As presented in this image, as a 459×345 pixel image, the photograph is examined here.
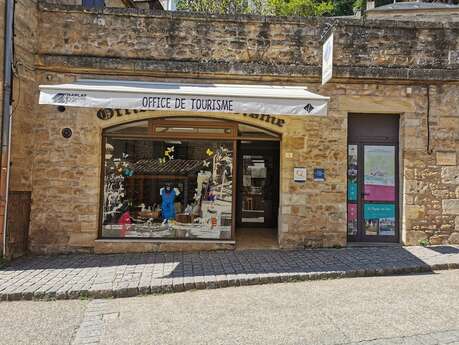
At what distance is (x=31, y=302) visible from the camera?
514 centimetres

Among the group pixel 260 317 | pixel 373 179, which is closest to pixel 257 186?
pixel 373 179

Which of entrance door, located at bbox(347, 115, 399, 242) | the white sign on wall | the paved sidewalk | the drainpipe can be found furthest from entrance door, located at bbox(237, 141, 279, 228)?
the drainpipe

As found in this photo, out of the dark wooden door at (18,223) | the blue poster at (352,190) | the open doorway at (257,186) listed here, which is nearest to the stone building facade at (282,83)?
the dark wooden door at (18,223)

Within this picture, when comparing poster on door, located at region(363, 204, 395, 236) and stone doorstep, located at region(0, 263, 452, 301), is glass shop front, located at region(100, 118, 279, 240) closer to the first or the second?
stone doorstep, located at region(0, 263, 452, 301)

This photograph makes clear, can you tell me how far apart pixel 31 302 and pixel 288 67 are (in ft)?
19.9

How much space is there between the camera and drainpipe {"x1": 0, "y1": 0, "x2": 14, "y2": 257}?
673 centimetres

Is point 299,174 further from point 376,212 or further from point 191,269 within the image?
point 191,269

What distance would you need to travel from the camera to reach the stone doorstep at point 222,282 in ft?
17.2

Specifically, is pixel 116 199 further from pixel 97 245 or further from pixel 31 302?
pixel 31 302

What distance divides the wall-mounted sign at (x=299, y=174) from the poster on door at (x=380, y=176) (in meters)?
1.43

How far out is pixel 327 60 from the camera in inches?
286

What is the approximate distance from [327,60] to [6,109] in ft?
19.1

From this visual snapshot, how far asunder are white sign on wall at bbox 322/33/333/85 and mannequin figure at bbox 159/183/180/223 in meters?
3.71

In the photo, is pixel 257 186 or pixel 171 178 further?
pixel 257 186
